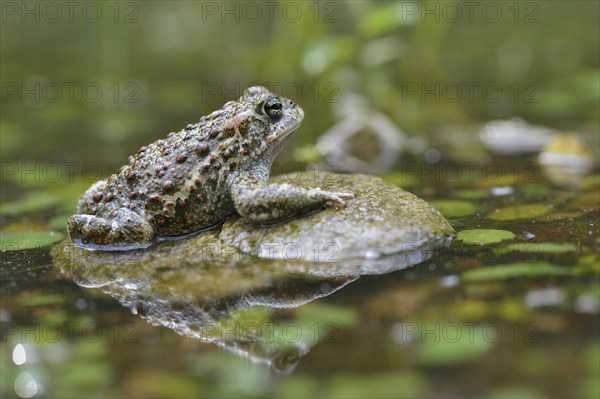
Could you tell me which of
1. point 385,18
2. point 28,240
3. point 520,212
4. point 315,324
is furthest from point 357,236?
point 385,18

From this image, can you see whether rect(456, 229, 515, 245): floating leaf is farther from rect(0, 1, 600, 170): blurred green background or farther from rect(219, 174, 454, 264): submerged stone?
rect(0, 1, 600, 170): blurred green background

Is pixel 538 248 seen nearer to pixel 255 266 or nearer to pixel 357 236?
pixel 357 236

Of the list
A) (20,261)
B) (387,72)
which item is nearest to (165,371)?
(20,261)

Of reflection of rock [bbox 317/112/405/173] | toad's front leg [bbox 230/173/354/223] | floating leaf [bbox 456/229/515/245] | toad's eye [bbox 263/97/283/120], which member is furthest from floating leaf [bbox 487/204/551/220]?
reflection of rock [bbox 317/112/405/173]

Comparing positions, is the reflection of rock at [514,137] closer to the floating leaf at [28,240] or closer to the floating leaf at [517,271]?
the floating leaf at [517,271]

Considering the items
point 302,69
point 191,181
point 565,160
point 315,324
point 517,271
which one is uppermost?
point 302,69

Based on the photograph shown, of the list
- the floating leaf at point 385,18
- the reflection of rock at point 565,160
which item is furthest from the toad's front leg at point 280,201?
the floating leaf at point 385,18
